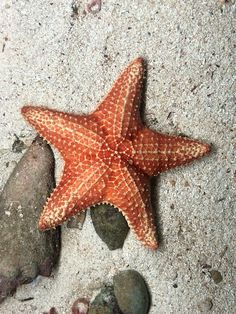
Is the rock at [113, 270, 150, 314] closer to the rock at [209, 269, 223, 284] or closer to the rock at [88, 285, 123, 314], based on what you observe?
the rock at [88, 285, 123, 314]

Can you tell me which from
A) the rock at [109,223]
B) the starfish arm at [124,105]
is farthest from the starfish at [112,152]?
the rock at [109,223]

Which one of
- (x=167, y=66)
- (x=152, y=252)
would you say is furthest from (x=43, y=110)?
(x=152, y=252)

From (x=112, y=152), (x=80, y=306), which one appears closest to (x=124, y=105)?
(x=112, y=152)

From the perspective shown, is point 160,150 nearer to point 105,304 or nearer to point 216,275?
point 216,275

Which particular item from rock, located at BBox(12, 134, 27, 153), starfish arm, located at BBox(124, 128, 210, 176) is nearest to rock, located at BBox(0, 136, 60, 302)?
rock, located at BBox(12, 134, 27, 153)

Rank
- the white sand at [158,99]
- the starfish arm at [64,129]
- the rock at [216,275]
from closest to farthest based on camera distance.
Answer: the starfish arm at [64,129], the white sand at [158,99], the rock at [216,275]

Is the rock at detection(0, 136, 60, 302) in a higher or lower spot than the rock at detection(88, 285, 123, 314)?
higher

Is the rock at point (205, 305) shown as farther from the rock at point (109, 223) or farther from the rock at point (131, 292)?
the rock at point (109, 223)
